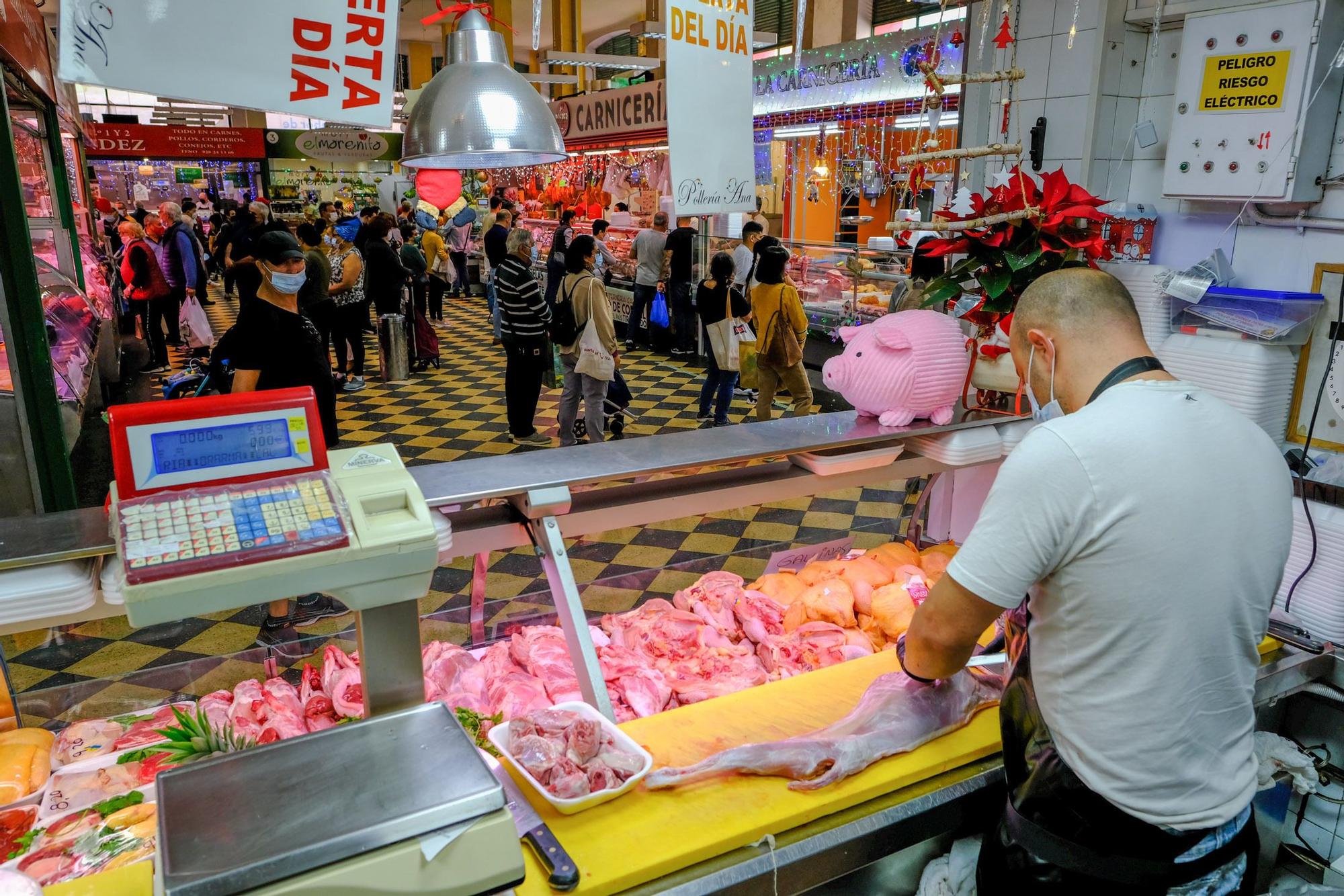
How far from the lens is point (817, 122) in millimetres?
11641

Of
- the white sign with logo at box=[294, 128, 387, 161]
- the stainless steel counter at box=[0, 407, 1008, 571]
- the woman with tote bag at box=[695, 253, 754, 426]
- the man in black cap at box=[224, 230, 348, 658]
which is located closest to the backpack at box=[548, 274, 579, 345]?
the woman with tote bag at box=[695, 253, 754, 426]

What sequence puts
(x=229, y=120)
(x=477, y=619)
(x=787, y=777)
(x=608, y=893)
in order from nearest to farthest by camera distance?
(x=608, y=893) < (x=787, y=777) < (x=477, y=619) < (x=229, y=120)

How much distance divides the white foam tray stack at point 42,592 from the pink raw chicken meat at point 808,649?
6.25 ft

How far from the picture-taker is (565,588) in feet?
6.91

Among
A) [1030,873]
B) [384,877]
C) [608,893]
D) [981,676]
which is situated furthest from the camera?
[981,676]

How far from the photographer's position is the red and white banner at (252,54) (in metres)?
1.86

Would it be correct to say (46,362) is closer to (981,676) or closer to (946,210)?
(946,210)

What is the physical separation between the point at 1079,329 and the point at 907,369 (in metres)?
1.01

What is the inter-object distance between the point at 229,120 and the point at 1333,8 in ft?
95.0

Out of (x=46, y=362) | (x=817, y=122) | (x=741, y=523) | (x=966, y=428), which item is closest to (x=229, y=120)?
(x=817, y=122)

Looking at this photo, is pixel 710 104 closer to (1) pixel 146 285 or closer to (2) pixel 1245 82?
(2) pixel 1245 82

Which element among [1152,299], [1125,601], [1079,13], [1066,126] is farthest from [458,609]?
[1079,13]

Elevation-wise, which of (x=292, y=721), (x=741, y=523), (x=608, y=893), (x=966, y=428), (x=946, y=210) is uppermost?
(x=946, y=210)

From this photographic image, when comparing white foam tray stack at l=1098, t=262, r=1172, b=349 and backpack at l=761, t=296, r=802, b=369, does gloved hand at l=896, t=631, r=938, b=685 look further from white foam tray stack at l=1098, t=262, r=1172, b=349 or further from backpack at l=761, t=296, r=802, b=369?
backpack at l=761, t=296, r=802, b=369
